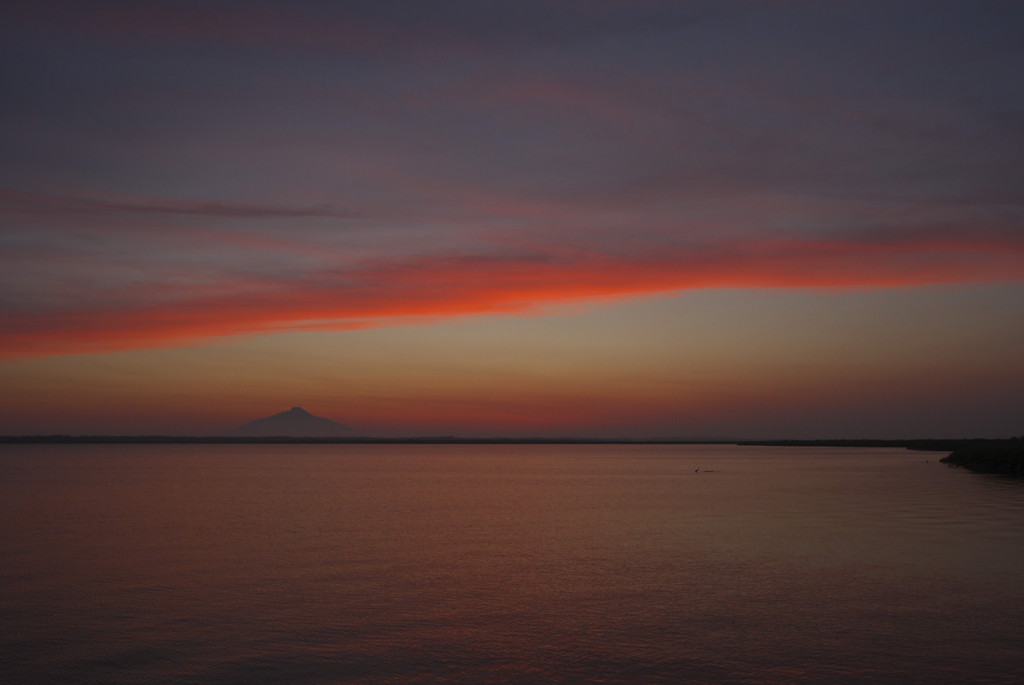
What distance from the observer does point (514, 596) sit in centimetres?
2177

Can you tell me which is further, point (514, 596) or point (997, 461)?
point (997, 461)

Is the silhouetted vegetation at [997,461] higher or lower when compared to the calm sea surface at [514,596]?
higher

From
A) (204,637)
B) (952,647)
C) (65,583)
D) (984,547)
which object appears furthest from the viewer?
(984,547)

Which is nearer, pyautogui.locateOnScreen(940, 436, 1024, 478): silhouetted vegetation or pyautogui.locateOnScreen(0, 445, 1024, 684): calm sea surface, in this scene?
pyautogui.locateOnScreen(0, 445, 1024, 684): calm sea surface

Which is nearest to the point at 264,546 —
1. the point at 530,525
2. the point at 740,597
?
the point at 530,525

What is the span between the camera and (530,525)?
127ft

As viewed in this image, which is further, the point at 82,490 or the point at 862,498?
the point at 82,490

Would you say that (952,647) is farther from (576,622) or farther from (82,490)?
(82,490)

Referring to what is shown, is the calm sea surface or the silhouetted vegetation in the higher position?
the silhouetted vegetation

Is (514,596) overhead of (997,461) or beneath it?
beneath

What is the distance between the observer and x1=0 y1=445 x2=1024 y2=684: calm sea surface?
1558cm

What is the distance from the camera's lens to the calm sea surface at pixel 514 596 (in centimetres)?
1558

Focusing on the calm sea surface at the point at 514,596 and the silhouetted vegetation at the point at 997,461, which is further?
the silhouetted vegetation at the point at 997,461

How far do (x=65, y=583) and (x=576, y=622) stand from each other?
14898 mm
